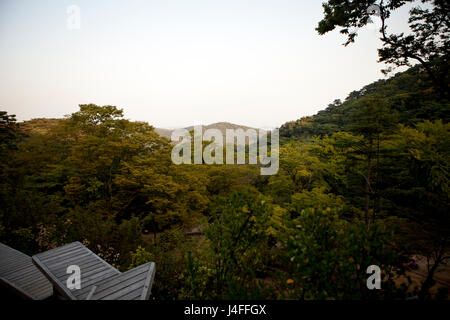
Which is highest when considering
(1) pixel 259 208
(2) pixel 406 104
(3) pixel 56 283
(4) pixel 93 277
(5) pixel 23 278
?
(2) pixel 406 104

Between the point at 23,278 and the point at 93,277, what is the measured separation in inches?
121

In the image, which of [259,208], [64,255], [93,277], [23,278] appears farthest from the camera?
[23,278]

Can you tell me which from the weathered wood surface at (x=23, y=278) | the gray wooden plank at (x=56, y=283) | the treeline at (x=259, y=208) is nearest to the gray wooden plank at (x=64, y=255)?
the gray wooden plank at (x=56, y=283)

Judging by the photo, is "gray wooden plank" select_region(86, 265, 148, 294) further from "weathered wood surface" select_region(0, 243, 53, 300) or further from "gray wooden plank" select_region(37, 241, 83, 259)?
"weathered wood surface" select_region(0, 243, 53, 300)

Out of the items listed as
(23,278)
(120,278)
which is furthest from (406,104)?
(23,278)

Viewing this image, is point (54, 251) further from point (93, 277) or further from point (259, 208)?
point (259, 208)

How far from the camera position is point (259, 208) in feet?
7.75

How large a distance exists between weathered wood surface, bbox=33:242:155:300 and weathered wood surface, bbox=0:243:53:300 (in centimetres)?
136

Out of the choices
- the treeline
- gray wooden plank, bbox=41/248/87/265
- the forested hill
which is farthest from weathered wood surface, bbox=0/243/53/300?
the forested hill

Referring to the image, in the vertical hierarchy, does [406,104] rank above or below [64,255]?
above

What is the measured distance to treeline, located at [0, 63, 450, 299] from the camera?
1985 millimetres

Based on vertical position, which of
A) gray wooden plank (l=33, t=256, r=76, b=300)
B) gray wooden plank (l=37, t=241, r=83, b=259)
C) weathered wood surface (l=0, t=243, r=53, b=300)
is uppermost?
gray wooden plank (l=37, t=241, r=83, b=259)
